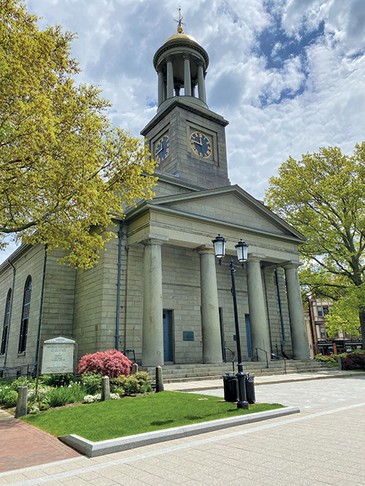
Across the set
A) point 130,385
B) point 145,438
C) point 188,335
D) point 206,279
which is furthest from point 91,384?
point 188,335

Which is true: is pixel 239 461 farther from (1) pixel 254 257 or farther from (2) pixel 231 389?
(1) pixel 254 257

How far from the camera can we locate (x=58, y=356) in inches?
470

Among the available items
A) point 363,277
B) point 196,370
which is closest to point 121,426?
point 196,370

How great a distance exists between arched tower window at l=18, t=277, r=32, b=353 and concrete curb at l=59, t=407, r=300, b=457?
66.7 ft

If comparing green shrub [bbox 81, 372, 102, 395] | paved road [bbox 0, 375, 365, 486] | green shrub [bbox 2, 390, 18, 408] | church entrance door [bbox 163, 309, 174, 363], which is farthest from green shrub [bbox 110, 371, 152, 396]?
church entrance door [bbox 163, 309, 174, 363]

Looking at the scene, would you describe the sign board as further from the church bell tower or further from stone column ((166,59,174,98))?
stone column ((166,59,174,98))

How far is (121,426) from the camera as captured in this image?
24.5 ft

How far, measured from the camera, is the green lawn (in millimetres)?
7324

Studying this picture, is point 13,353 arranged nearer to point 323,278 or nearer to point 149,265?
point 149,265

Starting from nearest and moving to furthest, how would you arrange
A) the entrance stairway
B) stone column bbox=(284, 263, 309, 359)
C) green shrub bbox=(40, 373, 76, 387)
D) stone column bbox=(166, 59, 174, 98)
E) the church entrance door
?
1. green shrub bbox=(40, 373, 76, 387)
2. the entrance stairway
3. the church entrance door
4. stone column bbox=(284, 263, 309, 359)
5. stone column bbox=(166, 59, 174, 98)

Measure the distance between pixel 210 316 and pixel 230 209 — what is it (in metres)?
7.62

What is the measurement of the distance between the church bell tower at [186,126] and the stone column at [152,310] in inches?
380

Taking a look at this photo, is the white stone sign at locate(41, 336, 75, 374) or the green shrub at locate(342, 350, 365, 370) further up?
the white stone sign at locate(41, 336, 75, 374)

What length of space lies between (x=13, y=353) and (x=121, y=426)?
2262cm
